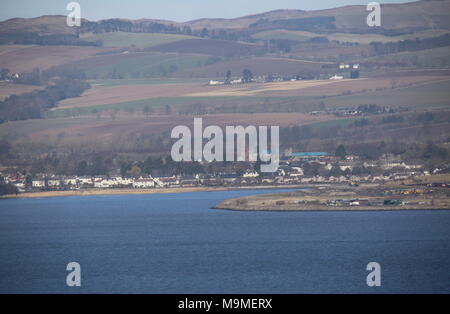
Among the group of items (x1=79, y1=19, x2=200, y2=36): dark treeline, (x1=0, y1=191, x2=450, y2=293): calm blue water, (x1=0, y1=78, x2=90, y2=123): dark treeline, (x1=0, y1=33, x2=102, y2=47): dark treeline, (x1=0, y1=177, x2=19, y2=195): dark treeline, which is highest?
(x1=79, y1=19, x2=200, y2=36): dark treeline

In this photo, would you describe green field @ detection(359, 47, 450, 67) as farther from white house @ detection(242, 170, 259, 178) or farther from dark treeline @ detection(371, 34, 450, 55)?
white house @ detection(242, 170, 259, 178)

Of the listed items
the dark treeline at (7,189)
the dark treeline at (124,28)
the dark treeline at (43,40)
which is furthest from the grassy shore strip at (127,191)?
the dark treeline at (124,28)

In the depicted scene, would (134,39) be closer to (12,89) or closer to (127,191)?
(12,89)

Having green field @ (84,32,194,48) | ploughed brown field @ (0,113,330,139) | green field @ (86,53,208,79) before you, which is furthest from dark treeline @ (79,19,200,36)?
ploughed brown field @ (0,113,330,139)

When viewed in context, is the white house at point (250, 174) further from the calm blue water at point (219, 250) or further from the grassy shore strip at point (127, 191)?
the calm blue water at point (219, 250)

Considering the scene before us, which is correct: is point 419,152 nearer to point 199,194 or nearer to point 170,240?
point 199,194

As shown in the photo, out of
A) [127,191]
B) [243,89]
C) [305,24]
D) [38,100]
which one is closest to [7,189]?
[127,191]
